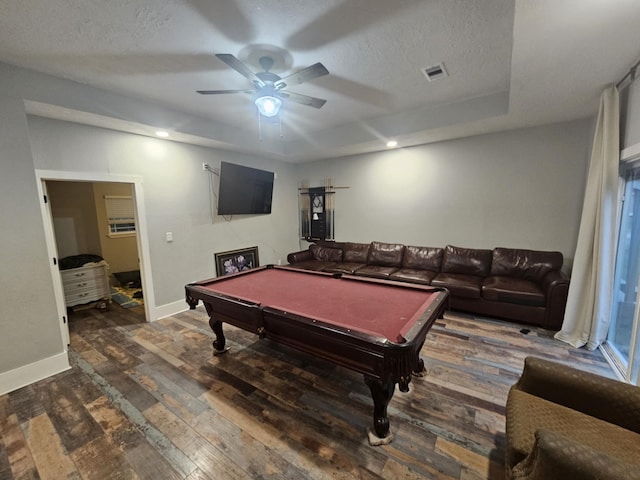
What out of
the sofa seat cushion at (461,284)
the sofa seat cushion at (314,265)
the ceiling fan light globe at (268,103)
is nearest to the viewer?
the ceiling fan light globe at (268,103)

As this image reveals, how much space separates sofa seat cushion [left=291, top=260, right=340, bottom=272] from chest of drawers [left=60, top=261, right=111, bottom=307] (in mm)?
3029

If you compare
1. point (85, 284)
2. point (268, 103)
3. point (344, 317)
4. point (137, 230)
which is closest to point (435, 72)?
point (268, 103)

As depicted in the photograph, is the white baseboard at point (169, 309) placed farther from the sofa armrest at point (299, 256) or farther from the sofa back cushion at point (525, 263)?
the sofa back cushion at point (525, 263)

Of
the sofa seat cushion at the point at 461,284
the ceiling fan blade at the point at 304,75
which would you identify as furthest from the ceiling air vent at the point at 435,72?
the sofa seat cushion at the point at 461,284

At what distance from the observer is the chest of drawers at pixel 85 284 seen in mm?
3770

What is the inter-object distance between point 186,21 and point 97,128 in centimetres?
212

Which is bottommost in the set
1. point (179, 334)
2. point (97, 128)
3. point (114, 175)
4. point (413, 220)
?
point (179, 334)

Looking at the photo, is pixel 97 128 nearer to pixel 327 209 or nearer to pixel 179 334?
pixel 179 334

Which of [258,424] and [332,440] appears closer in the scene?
[332,440]

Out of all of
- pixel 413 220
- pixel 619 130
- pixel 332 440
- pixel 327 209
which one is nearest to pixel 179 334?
pixel 332 440

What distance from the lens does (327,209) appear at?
560 cm

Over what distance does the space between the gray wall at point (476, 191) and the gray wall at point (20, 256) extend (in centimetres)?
435

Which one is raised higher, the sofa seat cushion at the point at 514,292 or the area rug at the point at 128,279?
the sofa seat cushion at the point at 514,292

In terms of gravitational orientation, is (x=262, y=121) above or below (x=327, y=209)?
above
